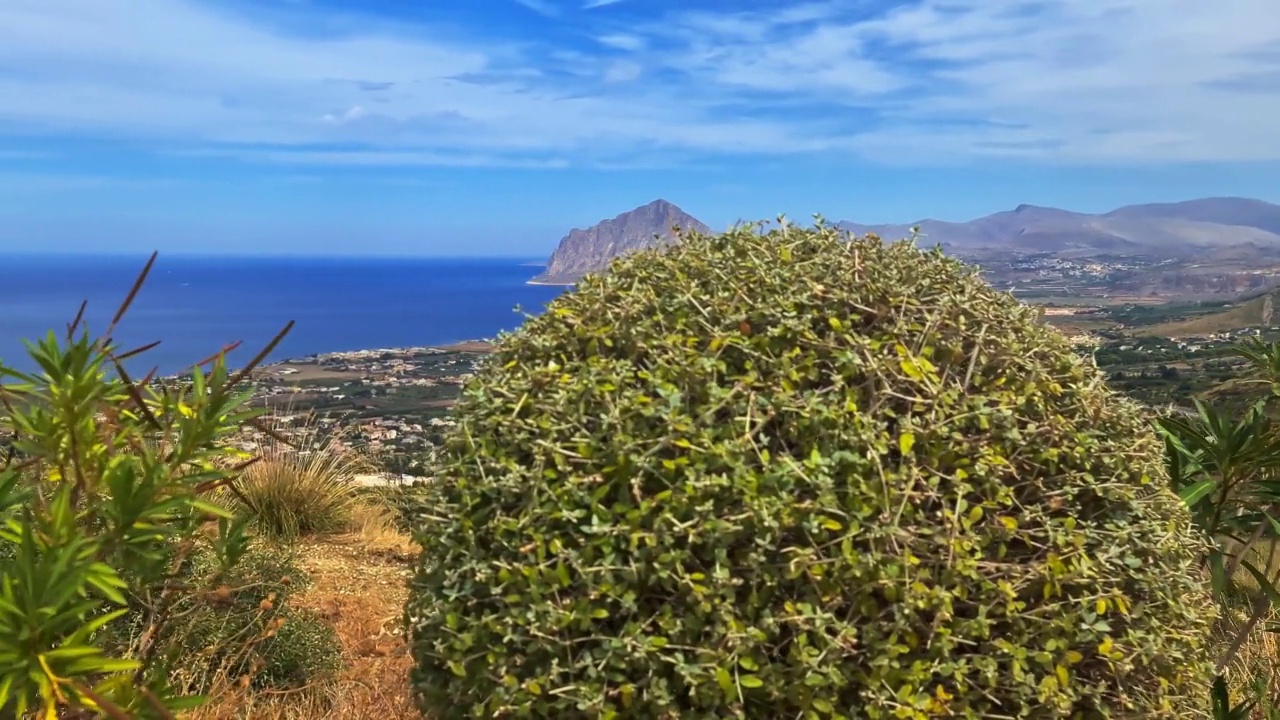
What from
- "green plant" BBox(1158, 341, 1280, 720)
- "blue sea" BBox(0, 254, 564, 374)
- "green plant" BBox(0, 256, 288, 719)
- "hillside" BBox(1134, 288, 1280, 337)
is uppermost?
"green plant" BBox(0, 256, 288, 719)

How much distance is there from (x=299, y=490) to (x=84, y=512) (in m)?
5.56

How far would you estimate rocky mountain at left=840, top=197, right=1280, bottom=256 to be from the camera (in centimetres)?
7256

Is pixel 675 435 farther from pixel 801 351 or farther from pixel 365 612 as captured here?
pixel 365 612

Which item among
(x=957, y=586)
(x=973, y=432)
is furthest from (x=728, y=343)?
(x=957, y=586)

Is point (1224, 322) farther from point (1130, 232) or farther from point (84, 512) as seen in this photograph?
point (1130, 232)

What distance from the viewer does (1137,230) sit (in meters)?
103

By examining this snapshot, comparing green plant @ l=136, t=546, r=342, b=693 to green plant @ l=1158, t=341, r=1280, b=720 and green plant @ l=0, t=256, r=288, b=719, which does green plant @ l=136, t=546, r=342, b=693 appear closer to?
green plant @ l=0, t=256, r=288, b=719

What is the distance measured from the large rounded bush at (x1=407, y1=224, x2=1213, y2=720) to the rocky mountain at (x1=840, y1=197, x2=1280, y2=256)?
4990cm

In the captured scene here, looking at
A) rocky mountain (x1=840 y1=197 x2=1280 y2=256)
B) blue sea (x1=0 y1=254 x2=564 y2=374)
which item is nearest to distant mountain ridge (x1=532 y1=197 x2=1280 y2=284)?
rocky mountain (x1=840 y1=197 x2=1280 y2=256)

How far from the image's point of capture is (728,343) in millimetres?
2760

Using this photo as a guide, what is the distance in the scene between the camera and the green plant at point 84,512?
1842mm

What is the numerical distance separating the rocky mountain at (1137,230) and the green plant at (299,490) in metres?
46.6

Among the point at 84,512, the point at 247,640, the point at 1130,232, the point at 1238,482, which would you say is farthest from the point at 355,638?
the point at 1130,232

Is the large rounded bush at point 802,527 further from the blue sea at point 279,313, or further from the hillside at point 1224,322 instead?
the blue sea at point 279,313
